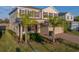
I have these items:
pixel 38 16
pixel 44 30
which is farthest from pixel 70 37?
pixel 38 16

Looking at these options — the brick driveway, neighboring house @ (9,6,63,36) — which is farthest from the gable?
the brick driveway

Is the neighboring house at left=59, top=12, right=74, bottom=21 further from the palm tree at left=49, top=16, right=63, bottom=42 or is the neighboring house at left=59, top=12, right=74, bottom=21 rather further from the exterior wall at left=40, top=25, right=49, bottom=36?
the exterior wall at left=40, top=25, right=49, bottom=36

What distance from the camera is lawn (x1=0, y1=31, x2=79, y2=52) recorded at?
7.06 ft

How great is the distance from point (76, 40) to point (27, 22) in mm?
509

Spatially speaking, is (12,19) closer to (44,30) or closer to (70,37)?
(44,30)

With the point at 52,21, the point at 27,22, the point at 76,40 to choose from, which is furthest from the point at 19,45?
the point at 76,40

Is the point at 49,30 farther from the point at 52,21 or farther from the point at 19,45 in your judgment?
the point at 19,45

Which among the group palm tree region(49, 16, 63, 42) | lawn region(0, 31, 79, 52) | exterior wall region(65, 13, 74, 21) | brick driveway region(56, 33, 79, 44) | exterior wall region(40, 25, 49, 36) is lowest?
lawn region(0, 31, 79, 52)

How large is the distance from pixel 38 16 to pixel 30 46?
30cm

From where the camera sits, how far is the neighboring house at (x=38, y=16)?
2.15 meters

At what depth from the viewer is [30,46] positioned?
2162 millimetres

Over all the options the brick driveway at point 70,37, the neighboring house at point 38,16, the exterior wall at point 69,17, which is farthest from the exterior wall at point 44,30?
the exterior wall at point 69,17

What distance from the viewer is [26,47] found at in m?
2.16

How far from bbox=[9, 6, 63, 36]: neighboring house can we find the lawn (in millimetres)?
98
